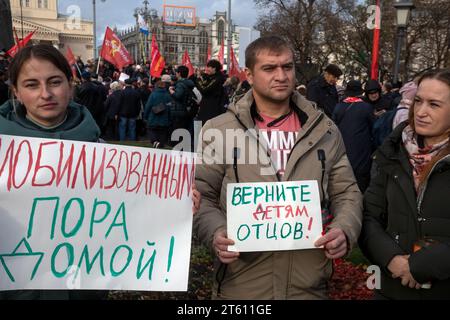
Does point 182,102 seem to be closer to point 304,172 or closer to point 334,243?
point 304,172

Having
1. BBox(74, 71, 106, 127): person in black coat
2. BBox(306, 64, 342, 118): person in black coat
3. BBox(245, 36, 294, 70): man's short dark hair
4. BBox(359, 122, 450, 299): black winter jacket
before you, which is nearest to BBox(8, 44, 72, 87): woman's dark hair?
BBox(245, 36, 294, 70): man's short dark hair

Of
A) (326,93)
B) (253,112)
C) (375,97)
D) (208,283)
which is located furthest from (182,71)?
(253,112)

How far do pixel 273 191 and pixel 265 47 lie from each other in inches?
27.9

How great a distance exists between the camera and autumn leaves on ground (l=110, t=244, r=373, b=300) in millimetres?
3760

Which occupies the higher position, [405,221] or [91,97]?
[91,97]

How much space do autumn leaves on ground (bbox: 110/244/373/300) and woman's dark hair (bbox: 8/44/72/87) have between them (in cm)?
214

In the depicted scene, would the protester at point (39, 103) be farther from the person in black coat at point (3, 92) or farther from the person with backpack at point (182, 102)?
the person in black coat at point (3, 92)

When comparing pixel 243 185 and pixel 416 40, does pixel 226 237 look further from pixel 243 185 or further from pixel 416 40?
pixel 416 40

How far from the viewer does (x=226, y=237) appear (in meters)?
2.13

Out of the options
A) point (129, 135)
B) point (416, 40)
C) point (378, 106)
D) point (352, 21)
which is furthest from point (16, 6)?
point (378, 106)

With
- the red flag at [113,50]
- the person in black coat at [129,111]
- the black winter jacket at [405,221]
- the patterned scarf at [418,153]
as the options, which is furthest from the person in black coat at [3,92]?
the patterned scarf at [418,153]

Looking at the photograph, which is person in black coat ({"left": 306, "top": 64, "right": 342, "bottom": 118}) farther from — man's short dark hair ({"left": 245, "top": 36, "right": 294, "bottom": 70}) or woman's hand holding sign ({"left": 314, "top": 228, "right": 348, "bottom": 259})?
woman's hand holding sign ({"left": 314, "top": 228, "right": 348, "bottom": 259})

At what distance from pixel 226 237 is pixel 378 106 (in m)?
6.51

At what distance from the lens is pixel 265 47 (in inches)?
89.3
